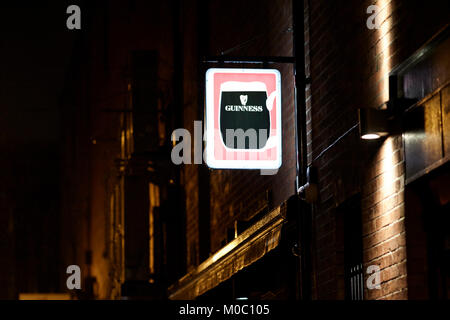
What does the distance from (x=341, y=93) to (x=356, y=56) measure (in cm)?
56

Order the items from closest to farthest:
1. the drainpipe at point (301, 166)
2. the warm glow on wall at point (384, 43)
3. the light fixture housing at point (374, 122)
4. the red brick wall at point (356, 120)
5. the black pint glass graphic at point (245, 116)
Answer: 1. the red brick wall at point (356, 120)
2. the light fixture housing at point (374, 122)
3. the warm glow on wall at point (384, 43)
4. the drainpipe at point (301, 166)
5. the black pint glass graphic at point (245, 116)

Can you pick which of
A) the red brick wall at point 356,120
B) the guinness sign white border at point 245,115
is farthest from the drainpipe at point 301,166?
the guinness sign white border at point 245,115

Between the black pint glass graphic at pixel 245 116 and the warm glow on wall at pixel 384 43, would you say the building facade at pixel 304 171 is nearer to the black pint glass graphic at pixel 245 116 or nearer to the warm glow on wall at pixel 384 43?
the warm glow on wall at pixel 384 43

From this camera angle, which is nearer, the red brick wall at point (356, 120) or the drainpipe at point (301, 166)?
the red brick wall at point (356, 120)

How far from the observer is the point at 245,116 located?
11.8 meters

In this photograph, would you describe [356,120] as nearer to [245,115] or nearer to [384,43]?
[384,43]

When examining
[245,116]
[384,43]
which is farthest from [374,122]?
[245,116]

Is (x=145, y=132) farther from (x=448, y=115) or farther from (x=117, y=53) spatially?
(x=448, y=115)

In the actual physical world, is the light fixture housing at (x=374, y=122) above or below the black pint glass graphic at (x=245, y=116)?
below

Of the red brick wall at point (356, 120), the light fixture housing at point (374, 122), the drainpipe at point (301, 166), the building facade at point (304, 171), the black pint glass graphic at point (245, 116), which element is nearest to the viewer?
the building facade at point (304, 171)

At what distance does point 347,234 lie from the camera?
10.6 meters

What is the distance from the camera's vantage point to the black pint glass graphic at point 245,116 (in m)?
11.7

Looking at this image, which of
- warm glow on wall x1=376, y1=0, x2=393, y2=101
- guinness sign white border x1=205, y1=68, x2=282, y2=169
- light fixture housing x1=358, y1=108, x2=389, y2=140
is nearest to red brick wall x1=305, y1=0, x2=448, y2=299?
warm glow on wall x1=376, y1=0, x2=393, y2=101
